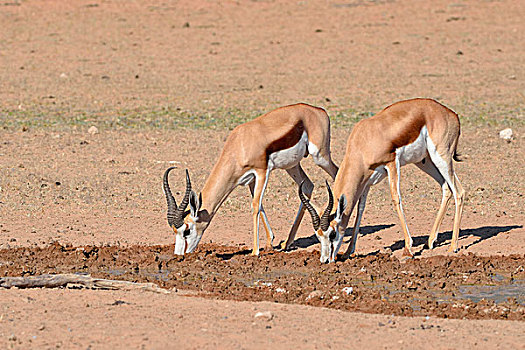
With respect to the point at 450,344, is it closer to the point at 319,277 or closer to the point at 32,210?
the point at 319,277

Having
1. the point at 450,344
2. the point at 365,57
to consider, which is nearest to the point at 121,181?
the point at 450,344

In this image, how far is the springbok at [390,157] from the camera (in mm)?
9688

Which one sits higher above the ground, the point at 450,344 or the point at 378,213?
the point at 450,344

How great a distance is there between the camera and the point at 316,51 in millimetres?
28297

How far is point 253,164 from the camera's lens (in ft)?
33.6

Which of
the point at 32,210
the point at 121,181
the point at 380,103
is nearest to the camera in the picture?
the point at 32,210

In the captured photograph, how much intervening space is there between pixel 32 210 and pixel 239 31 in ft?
63.6

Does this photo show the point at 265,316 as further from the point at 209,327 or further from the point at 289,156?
the point at 289,156

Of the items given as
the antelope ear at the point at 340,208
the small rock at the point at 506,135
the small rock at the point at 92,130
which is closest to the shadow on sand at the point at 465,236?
the antelope ear at the point at 340,208

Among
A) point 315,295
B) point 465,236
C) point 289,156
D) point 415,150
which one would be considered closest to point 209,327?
point 315,295

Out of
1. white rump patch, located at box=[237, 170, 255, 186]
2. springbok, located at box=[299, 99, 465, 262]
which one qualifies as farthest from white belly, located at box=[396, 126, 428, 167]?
white rump patch, located at box=[237, 170, 255, 186]

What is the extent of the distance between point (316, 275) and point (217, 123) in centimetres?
1060

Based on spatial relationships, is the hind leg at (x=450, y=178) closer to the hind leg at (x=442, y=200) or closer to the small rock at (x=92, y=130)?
the hind leg at (x=442, y=200)

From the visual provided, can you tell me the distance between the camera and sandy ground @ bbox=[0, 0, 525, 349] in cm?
697
